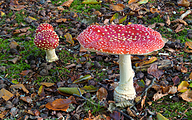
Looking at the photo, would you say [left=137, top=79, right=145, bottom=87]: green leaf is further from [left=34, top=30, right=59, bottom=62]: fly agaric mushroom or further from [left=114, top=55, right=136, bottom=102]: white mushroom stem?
[left=34, top=30, right=59, bottom=62]: fly agaric mushroom

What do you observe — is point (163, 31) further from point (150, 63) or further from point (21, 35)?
point (21, 35)

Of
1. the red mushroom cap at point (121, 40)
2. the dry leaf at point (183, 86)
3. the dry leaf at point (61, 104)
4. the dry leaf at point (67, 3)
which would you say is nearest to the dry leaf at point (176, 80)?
the dry leaf at point (183, 86)

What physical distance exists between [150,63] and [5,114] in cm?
267

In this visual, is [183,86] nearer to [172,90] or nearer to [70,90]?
[172,90]

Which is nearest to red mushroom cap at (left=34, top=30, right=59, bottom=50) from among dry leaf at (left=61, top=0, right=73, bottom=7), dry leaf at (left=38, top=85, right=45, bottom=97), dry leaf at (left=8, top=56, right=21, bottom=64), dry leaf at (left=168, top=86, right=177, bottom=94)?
dry leaf at (left=8, top=56, right=21, bottom=64)

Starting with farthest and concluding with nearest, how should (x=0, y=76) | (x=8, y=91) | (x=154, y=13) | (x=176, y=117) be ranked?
1. (x=154, y=13)
2. (x=0, y=76)
3. (x=8, y=91)
4. (x=176, y=117)

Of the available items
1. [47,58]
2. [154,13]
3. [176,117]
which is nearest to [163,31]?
[154,13]

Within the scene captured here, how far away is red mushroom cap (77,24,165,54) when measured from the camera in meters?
2.23

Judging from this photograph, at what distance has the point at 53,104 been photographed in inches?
117

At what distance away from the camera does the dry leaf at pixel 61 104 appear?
116 inches

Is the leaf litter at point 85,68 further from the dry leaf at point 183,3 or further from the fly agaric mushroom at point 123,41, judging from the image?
the fly agaric mushroom at point 123,41

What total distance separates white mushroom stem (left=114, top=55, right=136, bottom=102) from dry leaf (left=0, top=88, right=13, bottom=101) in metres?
1.71

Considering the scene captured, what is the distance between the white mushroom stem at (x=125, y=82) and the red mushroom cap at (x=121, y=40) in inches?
16.3

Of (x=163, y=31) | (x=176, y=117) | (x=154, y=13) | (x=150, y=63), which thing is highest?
(x=154, y=13)
